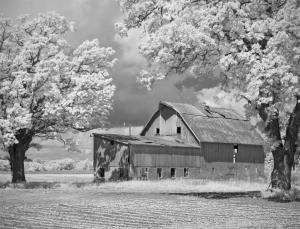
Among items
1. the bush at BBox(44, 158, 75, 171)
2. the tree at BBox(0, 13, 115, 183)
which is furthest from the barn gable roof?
the bush at BBox(44, 158, 75, 171)

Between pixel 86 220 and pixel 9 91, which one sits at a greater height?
pixel 9 91

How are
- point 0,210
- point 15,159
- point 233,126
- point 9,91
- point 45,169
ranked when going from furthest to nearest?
point 45,169 < point 233,126 < point 15,159 < point 9,91 < point 0,210

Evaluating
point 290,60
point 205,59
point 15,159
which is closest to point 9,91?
point 15,159

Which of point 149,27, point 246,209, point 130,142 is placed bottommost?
point 246,209

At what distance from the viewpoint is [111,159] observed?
194 feet

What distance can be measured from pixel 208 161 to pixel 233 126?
8645mm

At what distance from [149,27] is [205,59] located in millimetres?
4087

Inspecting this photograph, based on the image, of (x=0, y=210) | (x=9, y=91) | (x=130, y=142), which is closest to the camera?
(x=0, y=210)

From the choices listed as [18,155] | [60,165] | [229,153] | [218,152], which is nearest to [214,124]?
[218,152]

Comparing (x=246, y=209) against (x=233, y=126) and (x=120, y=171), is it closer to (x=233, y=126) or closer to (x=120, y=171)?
(x=120, y=171)

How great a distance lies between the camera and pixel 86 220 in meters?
20.4

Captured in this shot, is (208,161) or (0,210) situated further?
(208,161)

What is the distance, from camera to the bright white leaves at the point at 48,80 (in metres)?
45.2

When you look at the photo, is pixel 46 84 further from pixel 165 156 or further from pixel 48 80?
pixel 165 156
